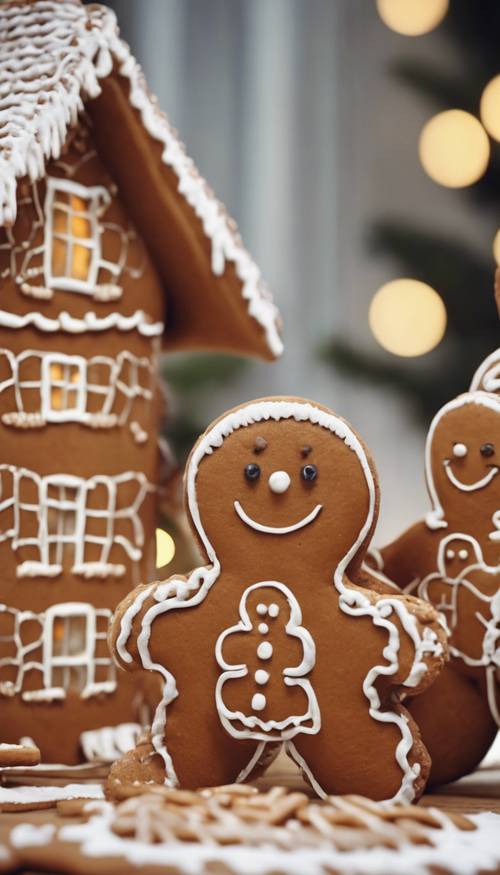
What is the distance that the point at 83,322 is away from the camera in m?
1.44

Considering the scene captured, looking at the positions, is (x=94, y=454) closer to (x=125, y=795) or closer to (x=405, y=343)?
(x=125, y=795)

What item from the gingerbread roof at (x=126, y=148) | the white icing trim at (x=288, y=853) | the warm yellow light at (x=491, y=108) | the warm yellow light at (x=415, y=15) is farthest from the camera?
the warm yellow light at (x=415, y=15)

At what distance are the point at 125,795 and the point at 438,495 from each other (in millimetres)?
518

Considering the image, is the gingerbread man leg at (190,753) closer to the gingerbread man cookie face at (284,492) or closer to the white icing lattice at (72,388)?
the gingerbread man cookie face at (284,492)

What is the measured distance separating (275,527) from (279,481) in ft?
0.17

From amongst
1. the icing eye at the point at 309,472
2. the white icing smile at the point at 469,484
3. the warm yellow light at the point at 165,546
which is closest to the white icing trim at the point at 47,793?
the icing eye at the point at 309,472

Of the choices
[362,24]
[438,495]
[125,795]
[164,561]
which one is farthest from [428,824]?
[362,24]

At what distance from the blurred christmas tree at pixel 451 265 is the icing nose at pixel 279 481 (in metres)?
1.05

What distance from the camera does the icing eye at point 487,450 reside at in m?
1.17

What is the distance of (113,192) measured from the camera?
1500 millimetres

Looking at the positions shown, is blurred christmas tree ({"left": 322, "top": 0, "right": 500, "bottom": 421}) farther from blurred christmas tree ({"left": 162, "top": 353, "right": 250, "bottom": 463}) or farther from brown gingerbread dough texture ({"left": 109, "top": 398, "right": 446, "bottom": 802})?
brown gingerbread dough texture ({"left": 109, "top": 398, "right": 446, "bottom": 802})

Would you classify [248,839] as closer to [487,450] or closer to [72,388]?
[487,450]

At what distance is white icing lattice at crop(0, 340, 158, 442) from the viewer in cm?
139

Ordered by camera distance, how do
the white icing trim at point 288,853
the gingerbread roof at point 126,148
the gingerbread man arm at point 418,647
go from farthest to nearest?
the gingerbread roof at point 126,148
the gingerbread man arm at point 418,647
the white icing trim at point 288,853
